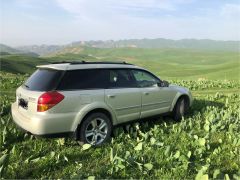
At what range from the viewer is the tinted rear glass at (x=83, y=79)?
677 centimetres

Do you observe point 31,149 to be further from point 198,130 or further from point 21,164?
point 198,130

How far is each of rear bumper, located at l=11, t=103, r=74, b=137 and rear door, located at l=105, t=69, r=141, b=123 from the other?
3.66ft

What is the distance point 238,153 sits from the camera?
656 centimetres

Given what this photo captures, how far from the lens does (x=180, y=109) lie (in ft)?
31.7

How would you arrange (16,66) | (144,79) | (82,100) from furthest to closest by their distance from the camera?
(16,66) < (144,79) < (82,100)

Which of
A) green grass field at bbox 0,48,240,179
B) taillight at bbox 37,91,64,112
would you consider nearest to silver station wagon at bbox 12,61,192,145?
taillight at bbox 37,91,64,112

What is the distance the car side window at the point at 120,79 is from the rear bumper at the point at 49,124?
4.71 feet

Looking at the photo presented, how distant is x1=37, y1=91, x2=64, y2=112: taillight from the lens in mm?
6402

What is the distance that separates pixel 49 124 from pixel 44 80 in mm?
1004

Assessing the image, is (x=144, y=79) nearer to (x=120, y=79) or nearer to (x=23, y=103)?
(x=120, y=79)

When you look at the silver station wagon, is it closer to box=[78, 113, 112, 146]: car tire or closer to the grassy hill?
box=[78, 113, 112, 146]: car tire

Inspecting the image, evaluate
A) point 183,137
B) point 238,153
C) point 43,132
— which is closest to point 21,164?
point 43,132

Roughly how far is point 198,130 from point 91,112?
9.36 feet

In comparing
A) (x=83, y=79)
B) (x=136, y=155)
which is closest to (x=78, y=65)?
(x=83, y=79)
